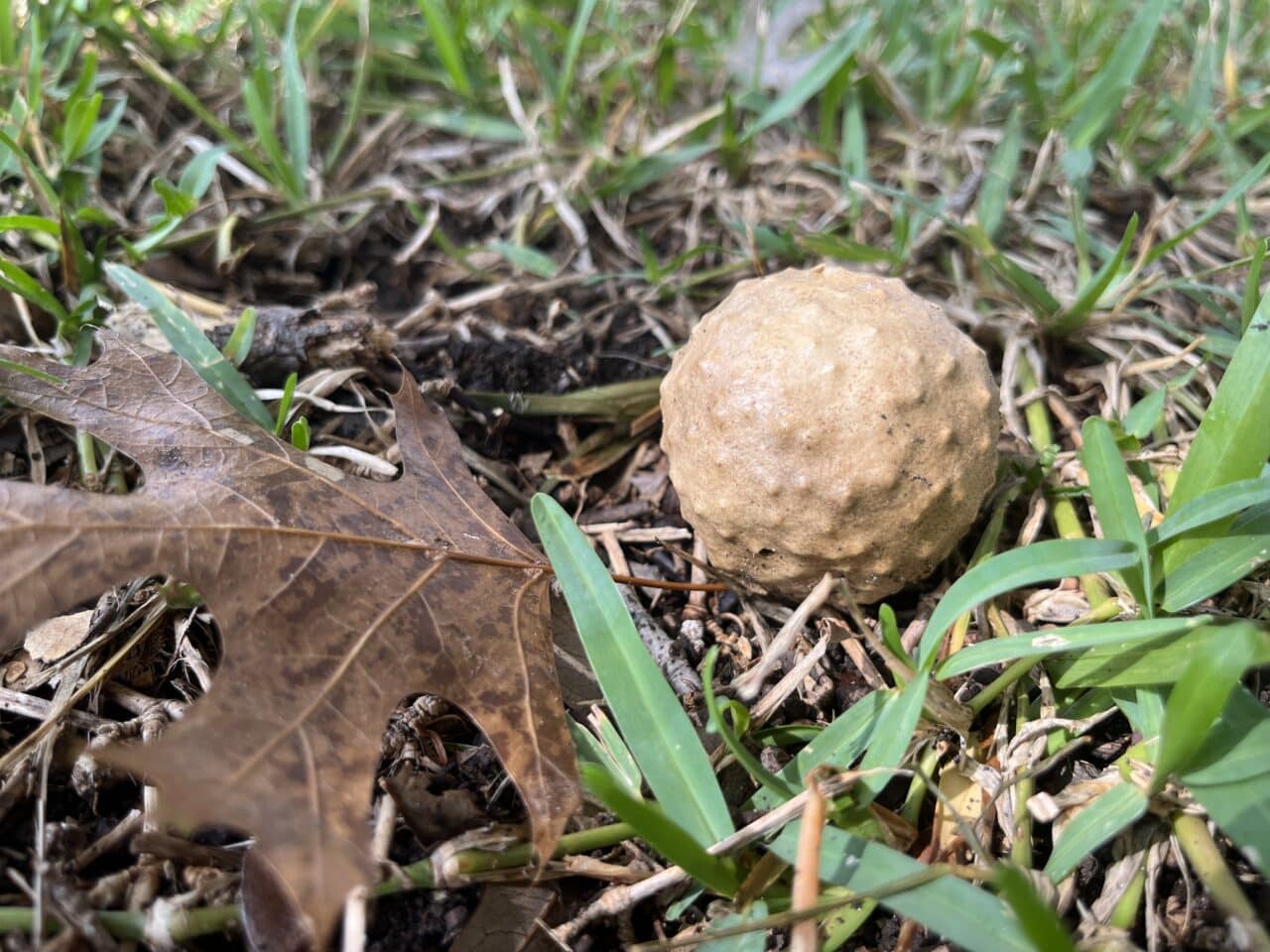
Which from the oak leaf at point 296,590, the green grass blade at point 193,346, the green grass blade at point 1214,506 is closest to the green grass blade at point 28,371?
the oak leaf at point 296,590

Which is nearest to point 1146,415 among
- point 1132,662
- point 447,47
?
point 1132,662

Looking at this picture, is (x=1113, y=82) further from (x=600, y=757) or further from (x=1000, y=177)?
(x=600, y=757)

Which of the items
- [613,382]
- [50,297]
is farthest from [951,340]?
[50,297]

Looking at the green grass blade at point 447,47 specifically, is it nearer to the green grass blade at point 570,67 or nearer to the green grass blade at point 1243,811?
the green grass blade at point 570,67

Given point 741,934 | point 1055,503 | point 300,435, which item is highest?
point 300,435

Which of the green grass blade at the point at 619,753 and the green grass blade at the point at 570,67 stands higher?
the green grass blade at the point at 570,67

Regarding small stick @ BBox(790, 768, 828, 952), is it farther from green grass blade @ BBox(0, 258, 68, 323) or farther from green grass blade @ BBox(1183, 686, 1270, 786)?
green grass blade @ BBox(0, 258, 68, 323)

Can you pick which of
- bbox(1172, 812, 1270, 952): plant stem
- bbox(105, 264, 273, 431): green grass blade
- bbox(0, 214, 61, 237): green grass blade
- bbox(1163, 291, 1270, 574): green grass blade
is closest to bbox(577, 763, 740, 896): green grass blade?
bbox(1172, 812, 1270, 952): plant stem
